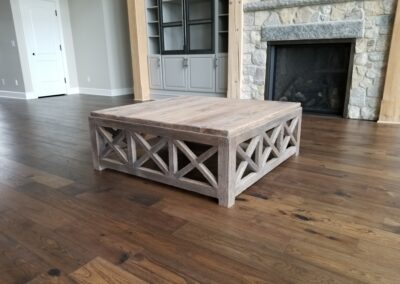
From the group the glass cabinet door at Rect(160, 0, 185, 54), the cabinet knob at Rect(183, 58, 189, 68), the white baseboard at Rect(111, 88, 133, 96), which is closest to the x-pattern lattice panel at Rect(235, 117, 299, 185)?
the cabinet knob at Rect(183, 58, 189, 68)

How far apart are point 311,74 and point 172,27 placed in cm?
248

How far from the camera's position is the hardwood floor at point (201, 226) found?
116 cm

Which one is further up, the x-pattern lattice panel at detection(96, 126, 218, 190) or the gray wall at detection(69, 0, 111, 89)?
the gray wall at detection(69, 0, 111, 89)

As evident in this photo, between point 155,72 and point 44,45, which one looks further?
point 44,45

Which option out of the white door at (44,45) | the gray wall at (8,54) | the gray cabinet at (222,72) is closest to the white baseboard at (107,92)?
the white door at (44,45)

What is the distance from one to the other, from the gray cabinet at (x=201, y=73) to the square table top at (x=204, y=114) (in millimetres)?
2372

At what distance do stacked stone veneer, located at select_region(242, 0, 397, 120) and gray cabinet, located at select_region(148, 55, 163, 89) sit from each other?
5.84 feet

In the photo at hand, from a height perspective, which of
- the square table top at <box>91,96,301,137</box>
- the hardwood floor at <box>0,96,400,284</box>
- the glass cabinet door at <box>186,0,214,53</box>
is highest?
the glass cabinet door at <box>186,0,214,53</box>

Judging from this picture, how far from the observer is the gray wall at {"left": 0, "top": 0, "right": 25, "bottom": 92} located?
19.5ft

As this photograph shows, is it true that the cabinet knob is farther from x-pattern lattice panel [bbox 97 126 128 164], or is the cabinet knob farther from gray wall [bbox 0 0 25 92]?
gray wall [bbox 0 0 25 92]

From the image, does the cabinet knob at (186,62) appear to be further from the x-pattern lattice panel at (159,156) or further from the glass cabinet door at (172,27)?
the x-pattern lattice panel at (159,156)

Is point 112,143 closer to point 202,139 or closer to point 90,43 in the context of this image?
point 202,139

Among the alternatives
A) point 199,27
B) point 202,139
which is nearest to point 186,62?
point 199,27

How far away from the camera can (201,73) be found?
16.1 ft
